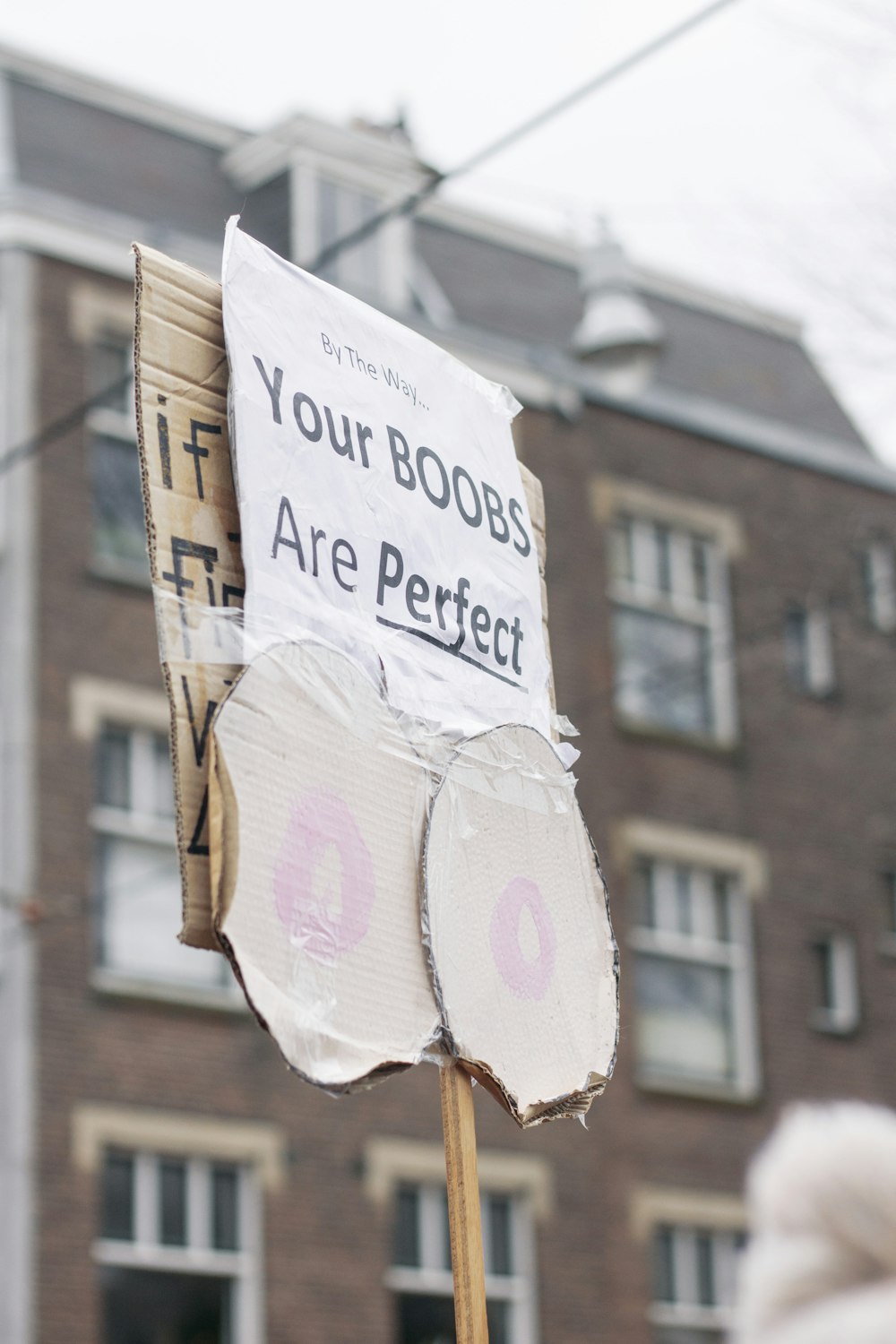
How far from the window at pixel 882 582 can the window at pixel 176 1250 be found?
9643mm

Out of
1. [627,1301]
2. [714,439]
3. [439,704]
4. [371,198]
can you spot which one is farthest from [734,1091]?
[439,704]

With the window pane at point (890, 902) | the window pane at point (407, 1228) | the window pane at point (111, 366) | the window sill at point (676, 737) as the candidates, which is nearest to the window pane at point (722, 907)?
the window sill at point (676, 737)

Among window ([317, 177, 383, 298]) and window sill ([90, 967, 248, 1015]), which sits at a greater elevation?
window ([317, 177, 383, 298])

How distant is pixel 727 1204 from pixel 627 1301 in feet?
4.82

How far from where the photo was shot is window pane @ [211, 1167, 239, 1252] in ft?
51.3

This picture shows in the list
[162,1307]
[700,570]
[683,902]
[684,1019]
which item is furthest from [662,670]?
[162,1307]

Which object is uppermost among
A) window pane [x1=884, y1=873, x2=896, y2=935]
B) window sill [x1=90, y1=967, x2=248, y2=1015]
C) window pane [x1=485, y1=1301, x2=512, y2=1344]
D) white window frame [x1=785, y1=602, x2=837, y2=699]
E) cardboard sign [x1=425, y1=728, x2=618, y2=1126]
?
white window frame [x1=785, y1=602, x2=837, y2=699]

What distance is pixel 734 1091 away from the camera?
19078 millimetres

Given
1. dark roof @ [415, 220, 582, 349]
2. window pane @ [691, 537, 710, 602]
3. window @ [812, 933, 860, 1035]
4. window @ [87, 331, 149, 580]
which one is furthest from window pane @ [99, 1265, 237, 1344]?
dark roof @ [415, 220, 582, 349]

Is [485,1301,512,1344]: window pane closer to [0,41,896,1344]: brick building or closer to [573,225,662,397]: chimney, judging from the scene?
[0,41,896,1344]: brick building

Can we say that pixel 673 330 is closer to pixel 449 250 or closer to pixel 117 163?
pixel 449 250

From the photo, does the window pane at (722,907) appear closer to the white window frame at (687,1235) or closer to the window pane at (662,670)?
the window pane at (662,670)

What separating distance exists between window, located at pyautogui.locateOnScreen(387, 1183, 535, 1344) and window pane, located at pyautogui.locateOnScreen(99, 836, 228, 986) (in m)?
2.43

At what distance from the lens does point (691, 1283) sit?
18.2m
